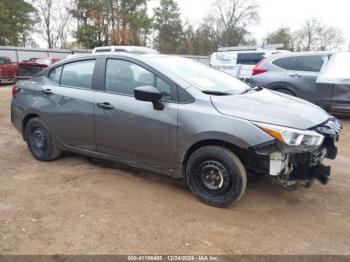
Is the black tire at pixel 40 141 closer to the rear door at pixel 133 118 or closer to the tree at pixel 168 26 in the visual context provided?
the rear door at pixel 133 118

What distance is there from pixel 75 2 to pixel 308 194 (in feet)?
138

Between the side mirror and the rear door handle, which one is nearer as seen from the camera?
the side mirror

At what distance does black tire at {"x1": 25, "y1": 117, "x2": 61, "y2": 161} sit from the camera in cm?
461

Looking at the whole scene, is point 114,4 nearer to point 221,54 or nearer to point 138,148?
point 221,54

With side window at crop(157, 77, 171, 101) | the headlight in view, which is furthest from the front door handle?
the headlight

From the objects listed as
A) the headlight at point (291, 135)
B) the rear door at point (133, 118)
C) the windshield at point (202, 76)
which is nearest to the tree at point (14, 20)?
the rear door at point (133, 118)

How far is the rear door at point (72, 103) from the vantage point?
13.6 feet

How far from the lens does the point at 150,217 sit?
320 centimetres

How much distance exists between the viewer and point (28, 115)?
475 cm

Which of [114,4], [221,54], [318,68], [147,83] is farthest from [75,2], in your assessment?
[147,83]

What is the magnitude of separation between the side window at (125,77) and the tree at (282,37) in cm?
5073

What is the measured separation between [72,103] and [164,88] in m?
1.37

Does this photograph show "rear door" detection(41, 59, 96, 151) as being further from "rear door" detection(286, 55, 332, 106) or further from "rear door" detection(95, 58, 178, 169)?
"rear door" detection(286, 55, 332, 106)

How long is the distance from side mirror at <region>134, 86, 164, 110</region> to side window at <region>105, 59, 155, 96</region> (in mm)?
271
